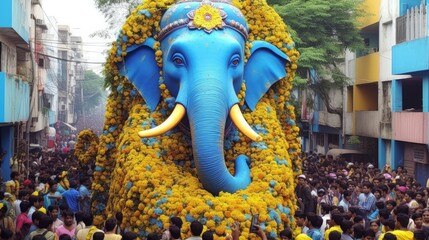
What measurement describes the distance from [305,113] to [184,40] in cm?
2467

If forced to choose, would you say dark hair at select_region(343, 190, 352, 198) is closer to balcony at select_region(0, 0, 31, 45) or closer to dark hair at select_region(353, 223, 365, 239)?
dark hair at select_region(353, 223, 365, 239)

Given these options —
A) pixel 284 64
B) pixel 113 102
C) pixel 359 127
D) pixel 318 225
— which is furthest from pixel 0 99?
pixel 359 127

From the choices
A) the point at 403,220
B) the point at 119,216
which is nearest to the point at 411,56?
the point at 403,220

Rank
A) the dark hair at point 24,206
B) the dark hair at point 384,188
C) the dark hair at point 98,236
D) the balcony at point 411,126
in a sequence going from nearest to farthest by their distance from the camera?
the dark hair at point 98,236, the dark hair at point 24,206, the dark hair at point 384,188, the balcony at point 411,126

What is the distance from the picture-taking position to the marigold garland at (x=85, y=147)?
12000 mm

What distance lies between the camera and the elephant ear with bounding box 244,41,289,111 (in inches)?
395

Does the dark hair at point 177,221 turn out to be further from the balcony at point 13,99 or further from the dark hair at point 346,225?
the balcony at point 13,99

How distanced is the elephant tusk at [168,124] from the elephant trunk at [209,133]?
0.12 metres

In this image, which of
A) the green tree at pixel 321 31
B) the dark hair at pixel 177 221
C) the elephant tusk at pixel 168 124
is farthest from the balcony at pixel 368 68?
the dark hair at pixel 177 221

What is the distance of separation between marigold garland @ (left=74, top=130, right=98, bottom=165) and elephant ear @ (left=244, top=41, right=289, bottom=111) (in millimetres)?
3299

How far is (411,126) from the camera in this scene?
1970 centimetres

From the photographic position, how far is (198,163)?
8.22m

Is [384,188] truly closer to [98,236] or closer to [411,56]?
[98,236]

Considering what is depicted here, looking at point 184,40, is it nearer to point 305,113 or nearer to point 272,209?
point 272,209
